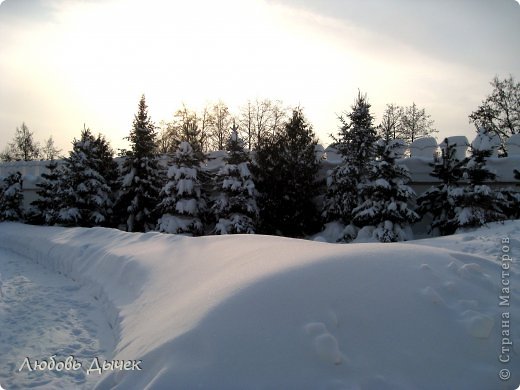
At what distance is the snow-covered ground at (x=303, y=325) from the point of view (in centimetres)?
287

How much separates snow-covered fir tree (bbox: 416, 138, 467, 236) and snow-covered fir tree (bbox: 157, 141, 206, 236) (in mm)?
7713

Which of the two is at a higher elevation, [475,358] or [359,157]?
[359,157]

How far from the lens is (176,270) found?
19.9ft

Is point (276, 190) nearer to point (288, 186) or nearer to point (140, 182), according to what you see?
point (288, 186)

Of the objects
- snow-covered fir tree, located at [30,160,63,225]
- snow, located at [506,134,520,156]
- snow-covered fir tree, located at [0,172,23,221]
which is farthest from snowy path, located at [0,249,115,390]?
snow-covered fir tree, located at [0,172,23,221]

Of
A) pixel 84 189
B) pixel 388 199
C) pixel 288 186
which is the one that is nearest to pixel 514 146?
pixel 388 199

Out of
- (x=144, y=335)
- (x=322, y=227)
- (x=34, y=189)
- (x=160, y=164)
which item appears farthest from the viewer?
(x=34, y=189)

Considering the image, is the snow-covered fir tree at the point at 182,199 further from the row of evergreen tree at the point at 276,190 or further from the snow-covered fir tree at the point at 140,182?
the snow-covered fir tree at the point at 140,182

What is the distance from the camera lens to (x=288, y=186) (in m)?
14.2

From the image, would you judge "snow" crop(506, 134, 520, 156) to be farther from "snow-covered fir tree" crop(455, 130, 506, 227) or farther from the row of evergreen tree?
"snow-covered fir tree" crop(455, 130, 506, 227)

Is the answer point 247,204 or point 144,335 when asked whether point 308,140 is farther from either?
point 144,335

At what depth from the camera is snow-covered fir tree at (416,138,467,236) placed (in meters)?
11.9

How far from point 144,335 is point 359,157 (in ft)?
35.8

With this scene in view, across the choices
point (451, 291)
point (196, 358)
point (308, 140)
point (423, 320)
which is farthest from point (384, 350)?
point (308, 140)
